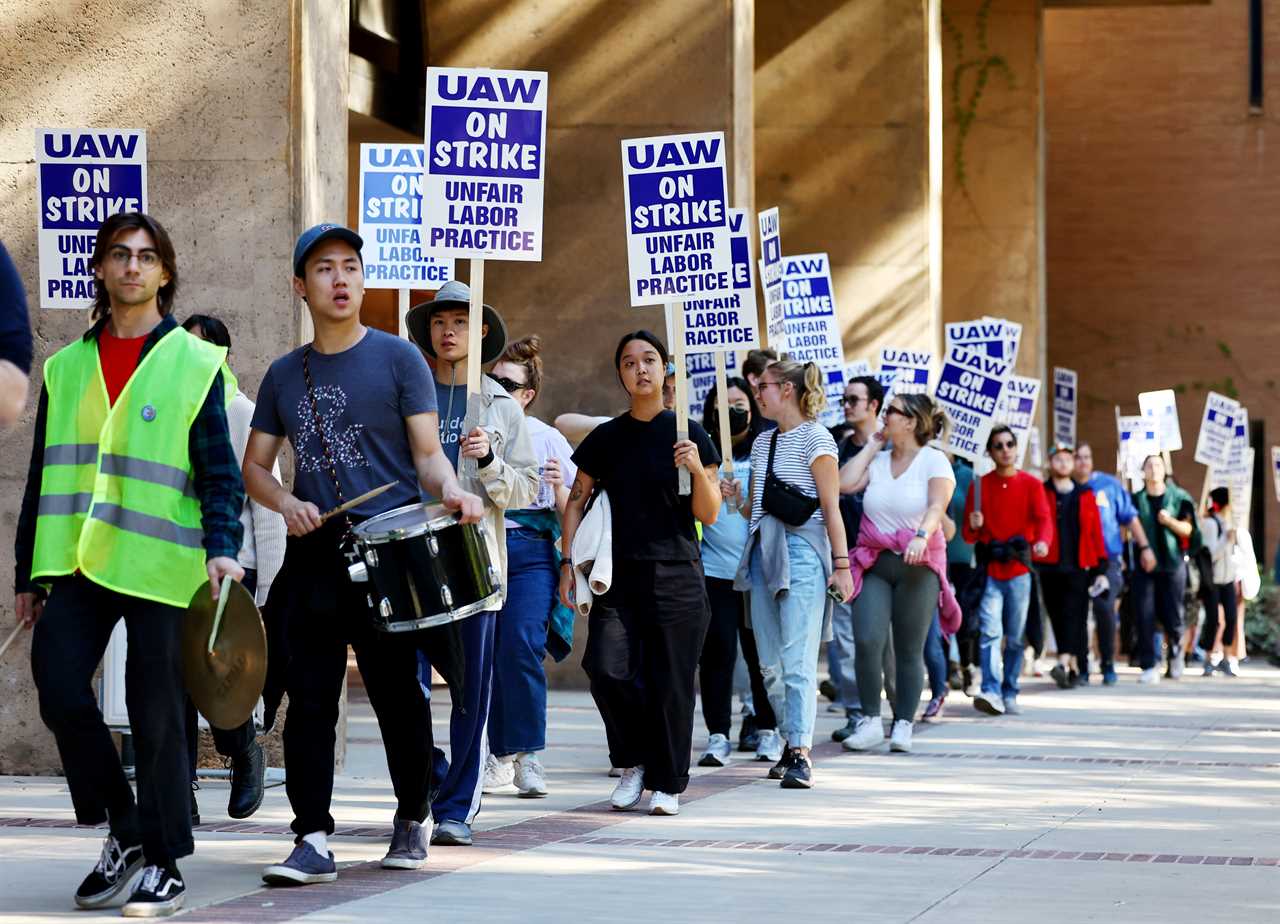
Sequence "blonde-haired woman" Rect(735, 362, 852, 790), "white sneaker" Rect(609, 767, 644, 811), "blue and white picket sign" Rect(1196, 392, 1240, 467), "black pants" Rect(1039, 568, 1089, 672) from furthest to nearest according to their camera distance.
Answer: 1. "blue and white picket sign" Rect(1196, 392, 1240, 467)
2. "black pants" Rect(1039, 568, 1089, 672)
3. "blonde-haired woman" Rect(735, 362, 852, 790)
4. "white sneaker" Rect(609, 767, 644, 811)

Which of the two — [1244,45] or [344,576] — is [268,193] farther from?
[1244,45]

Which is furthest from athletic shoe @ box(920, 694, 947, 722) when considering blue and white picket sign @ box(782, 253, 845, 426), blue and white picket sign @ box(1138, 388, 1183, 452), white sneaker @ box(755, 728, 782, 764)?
blue and white picket sign @ box(1138, 388, 1183, 452)

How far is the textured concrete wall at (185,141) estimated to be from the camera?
34.4 feet

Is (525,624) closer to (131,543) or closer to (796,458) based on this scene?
(796,458)

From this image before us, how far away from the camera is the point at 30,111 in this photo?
10.6 metres

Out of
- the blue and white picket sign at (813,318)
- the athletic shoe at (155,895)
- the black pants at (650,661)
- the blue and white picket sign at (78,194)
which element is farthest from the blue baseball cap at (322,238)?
the blue and white picket sign at (813,318)

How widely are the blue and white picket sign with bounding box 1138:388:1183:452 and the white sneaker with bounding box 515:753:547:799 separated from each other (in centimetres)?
1556

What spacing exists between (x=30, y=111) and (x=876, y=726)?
5.62 metres

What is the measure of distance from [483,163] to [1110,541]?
11.7 meters

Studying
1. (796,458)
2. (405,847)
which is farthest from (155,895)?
(796,458)

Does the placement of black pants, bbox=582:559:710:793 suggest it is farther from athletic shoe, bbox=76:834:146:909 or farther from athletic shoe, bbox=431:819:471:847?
athletic shoe, bbox=76:834:146:909

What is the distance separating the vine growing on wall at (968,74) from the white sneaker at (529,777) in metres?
21.6

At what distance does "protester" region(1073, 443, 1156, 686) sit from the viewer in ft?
65.3

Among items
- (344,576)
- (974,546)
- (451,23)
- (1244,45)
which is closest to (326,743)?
(344,576)
